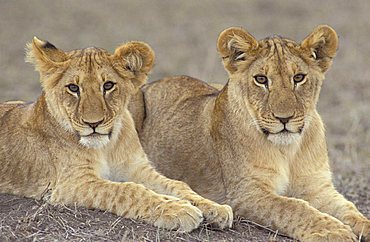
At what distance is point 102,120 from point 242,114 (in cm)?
93

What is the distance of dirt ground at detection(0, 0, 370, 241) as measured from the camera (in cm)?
517

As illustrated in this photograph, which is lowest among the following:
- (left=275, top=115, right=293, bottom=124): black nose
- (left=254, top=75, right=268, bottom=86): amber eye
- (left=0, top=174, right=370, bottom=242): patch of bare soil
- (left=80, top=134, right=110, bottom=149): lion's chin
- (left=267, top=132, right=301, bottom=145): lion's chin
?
(left=0, top=174, right=370, bottom=242): patch of bare soil

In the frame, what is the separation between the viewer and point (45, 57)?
559cm

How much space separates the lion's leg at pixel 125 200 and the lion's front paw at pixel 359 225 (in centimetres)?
89

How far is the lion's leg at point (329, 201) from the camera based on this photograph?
5.51m

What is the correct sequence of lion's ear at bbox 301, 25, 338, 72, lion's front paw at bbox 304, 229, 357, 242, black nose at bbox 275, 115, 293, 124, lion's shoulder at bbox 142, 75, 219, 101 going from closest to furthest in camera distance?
lion's front paw at bbox 304, 229, 357, 242
black nose at bbox 275, 115, 293, 124
lion's ear at bbox 301, 25, 338, 72
lion's shoulder at bbox 142, 75, 219, 101

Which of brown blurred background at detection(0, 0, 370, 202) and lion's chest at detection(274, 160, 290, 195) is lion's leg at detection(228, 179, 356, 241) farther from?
brown blurred background at detection(0, 0, 370, 202)

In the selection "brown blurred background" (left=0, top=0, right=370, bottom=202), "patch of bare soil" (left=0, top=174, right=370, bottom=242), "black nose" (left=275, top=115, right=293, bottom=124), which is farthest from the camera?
"brown blurred background" (left=0, top=0, right=370, bottom=202)

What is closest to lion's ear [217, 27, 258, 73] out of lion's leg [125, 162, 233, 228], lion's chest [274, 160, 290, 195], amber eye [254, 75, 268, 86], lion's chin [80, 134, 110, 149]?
amber eye [254, 75, 268, 86]

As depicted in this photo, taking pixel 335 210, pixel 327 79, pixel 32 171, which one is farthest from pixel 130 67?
pixel 327 79

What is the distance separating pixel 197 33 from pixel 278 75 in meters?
9.53

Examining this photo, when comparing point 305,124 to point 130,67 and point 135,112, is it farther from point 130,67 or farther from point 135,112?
point 135,112

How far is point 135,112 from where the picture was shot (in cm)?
683

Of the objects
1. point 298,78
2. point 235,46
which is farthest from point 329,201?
point 235,46
